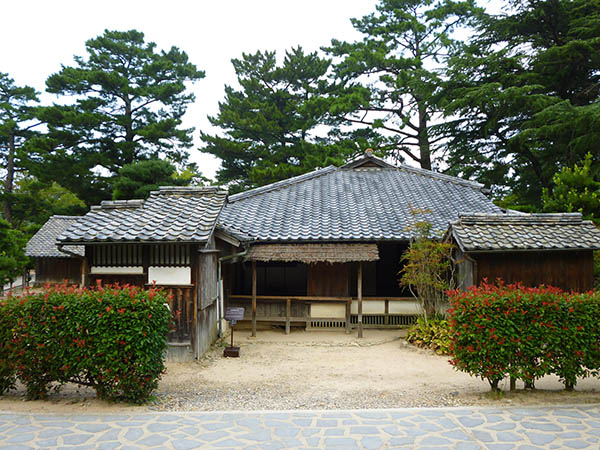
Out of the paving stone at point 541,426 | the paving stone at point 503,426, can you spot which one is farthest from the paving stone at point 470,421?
the paving stone at point 541,426

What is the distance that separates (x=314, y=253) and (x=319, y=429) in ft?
24.3

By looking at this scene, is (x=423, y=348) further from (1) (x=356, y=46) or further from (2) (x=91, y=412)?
(1) (x=356, y=46)

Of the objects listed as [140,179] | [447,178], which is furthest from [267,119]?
[447,178]

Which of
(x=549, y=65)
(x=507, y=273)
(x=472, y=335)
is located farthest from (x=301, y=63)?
(x=472, y=335)

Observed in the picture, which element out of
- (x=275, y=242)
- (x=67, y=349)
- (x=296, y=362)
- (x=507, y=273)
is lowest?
(x=296, y=362)

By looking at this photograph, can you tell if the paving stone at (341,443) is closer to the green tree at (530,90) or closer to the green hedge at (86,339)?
the green hedge at (86,339)

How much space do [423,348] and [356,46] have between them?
885 inches

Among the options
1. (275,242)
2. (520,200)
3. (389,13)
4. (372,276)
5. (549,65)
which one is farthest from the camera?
(389,13)

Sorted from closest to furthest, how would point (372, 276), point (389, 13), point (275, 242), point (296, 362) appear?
point (296, 362) → point (275, 242) → point (372, 276) → point (389, 13)

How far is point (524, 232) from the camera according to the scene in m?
11.0

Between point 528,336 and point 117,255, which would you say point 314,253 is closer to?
point 117,255

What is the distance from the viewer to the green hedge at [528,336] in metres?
6.36

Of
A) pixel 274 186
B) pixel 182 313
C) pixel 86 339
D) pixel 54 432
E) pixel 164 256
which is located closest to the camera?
pixel 54 432

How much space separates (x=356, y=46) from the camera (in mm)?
27609
